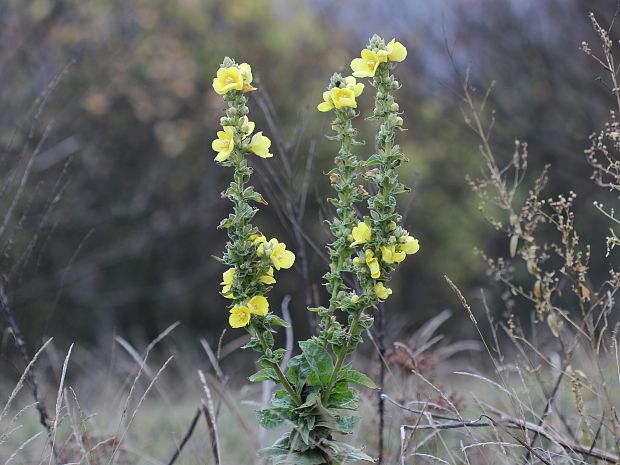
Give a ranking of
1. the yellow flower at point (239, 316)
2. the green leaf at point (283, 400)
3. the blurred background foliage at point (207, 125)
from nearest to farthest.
→ the yellow flower at point (239, 316), the green leaf at point (283, 400), the blurred background foliage at point (207, 125)

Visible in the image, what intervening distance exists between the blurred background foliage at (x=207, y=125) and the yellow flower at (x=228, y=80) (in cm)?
497

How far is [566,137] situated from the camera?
316 inches

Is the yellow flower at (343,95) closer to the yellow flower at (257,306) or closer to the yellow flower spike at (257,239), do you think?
the yellow flower spike at (257,239)

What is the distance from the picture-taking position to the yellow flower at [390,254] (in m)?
1.88

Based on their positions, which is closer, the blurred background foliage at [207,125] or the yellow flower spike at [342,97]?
the yellow flower spike at [342,97]

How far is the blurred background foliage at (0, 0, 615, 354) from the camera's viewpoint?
791 cm

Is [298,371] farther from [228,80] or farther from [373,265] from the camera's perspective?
[228,80]

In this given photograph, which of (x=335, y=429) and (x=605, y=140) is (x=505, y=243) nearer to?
(x=605, y=140)

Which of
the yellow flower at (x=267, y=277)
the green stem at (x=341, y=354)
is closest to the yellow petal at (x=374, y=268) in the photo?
the green stem at (x=341, y=354)

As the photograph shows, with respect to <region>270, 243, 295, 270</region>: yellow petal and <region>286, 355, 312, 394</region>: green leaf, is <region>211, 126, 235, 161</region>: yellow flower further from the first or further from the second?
<region>286, 355, 312, 394</region>: green leaf

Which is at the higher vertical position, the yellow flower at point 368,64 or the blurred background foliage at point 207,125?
the yellow flower at point 368,64

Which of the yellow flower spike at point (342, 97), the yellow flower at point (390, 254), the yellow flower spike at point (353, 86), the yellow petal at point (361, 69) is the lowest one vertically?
the yellow flower at point (390, 254)

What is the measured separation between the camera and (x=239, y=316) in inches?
73.6

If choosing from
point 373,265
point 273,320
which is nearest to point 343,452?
point 273,320
